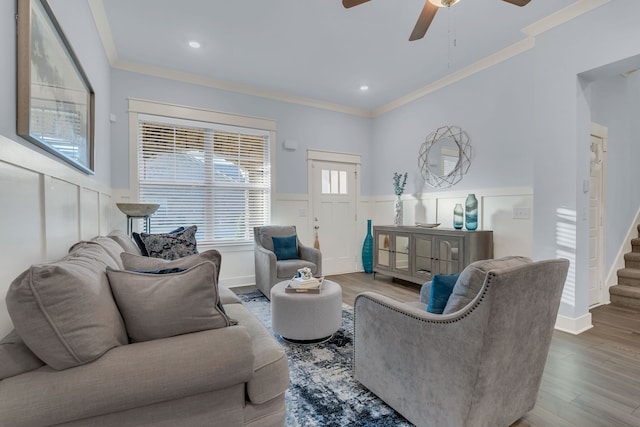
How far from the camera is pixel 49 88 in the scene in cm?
154

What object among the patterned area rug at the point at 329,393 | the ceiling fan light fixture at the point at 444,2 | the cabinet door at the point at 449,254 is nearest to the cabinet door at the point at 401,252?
the cabinet door at the point at 449,254

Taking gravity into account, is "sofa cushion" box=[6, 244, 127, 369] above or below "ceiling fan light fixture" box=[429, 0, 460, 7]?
below

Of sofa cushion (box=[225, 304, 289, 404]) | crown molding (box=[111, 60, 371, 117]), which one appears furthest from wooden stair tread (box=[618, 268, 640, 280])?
sofa cushion (box=[225, 304, 289, 404])

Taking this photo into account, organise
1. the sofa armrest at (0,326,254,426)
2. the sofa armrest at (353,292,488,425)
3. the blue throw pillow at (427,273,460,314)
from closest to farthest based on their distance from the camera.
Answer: the sofa armrest at (0,326,254,426) < the sofa armrest at (353,292,488,425) < the blue throw pillow at (427,273,460,314)

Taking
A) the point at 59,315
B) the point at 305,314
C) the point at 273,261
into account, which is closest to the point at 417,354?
the point at 305,314

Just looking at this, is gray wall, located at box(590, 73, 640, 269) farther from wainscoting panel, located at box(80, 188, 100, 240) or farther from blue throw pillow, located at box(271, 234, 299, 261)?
wainscoting panel, located at box(80, 188, 100, 240)

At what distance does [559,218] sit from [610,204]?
1.58m

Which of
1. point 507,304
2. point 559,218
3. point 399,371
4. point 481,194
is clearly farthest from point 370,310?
point 481,194

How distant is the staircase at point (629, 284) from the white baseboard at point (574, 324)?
109 cm

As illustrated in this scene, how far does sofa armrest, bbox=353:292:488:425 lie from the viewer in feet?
4.00

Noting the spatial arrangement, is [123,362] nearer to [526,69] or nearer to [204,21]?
[204,21]

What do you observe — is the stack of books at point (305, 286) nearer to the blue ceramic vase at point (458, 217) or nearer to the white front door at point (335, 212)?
the blue ceramic vase at point (458, 217)

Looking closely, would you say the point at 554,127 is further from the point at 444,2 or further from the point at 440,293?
the point at 440,293

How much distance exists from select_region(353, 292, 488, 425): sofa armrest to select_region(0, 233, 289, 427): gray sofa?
0.60 metres
